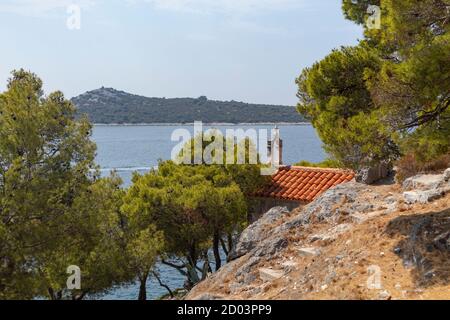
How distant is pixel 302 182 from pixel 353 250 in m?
11.4

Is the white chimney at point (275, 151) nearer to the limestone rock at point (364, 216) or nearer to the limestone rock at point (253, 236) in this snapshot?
the limestone rock at point (253, 236)

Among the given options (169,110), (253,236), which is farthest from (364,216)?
(169,110)

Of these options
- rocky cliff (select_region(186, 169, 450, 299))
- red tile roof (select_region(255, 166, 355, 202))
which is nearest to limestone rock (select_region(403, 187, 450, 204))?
rocky cliff (select_region(186, 169, 450, 299))

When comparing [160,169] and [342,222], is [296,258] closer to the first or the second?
[342,222]

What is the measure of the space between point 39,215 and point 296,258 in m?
6.92

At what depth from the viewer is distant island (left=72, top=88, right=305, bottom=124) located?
114 metres

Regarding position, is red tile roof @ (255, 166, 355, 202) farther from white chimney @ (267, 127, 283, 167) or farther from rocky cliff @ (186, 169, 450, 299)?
rocky cliff @ (186, 169, 450, 299)

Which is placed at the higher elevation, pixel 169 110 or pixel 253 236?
pixel 169 110

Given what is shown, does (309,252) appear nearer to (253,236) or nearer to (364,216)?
(364,216)

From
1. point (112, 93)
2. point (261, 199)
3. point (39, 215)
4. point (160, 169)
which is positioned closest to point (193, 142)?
point (160, 169)

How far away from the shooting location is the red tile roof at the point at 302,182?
2098 centimetres

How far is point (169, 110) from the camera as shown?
121 metres

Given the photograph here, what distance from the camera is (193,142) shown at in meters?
23.0

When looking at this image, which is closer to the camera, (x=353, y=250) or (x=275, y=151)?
(x=353, y=250)
